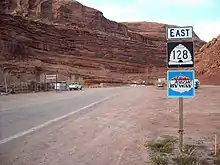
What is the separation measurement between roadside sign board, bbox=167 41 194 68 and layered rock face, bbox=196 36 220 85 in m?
67.1

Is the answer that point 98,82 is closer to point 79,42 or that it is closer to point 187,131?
point 79,42

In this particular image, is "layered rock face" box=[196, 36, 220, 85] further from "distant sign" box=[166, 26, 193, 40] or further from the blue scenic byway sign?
"distant sign" box=[166, 26, 193, 40]

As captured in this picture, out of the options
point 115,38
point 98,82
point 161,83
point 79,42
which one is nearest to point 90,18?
point 115,38

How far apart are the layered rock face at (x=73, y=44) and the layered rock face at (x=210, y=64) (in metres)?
32.2

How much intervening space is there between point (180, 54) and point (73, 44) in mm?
130102

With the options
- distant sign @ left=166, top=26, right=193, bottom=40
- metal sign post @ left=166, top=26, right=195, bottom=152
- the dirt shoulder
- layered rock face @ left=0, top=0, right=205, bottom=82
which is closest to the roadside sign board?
metal sign post @ left=166, top=26, right=195, bottom=152

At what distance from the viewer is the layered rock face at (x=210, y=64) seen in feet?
252

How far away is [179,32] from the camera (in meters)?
9.73

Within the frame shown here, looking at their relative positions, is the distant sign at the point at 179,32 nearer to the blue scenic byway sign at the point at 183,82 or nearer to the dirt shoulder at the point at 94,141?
the blue scenic byway sign at the point at 183,82

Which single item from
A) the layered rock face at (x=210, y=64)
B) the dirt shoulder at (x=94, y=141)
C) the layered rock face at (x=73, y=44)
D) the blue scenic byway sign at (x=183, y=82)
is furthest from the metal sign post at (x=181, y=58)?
the layered rock face at (x=73, y=44)

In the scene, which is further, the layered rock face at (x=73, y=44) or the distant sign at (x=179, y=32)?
the layered rock face at (x=73, y=44)

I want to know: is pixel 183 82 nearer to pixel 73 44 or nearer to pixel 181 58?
pixel 181 58

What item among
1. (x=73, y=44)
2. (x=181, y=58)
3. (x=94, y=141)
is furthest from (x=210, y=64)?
(x=181, y=58)

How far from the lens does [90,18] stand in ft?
559
